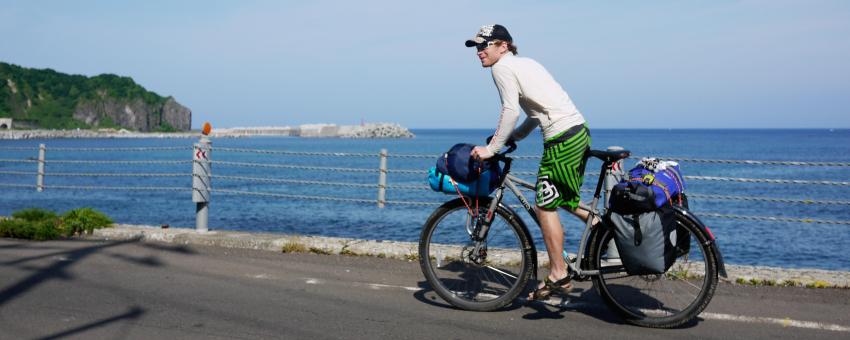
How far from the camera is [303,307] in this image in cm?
528

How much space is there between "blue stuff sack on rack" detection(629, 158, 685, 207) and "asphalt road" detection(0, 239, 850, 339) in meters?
0.79

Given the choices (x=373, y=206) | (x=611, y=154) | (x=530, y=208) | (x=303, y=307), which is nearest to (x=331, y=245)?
(x=303, y=307)

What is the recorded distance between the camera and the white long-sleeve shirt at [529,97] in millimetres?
4793

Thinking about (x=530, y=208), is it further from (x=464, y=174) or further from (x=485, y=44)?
(x=485, y=44)

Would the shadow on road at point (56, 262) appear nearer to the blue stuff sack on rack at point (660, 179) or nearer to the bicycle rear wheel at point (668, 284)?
the bicycle rear wheel at point (668, 284)

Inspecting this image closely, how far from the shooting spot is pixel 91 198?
3616 cm

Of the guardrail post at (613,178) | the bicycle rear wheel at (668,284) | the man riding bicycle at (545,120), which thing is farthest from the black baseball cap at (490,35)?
the bicycle rear wheel at (668,284)

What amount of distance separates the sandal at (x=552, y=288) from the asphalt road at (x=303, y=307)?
15cm

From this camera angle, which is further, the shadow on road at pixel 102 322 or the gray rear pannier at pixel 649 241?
the gray rear pannier at pixel 649 241

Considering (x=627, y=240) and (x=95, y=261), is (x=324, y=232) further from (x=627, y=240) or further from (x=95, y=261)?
(x=627, y=240)

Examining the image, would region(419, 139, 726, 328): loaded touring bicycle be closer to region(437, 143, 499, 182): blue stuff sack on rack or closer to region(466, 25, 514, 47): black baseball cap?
region(437, 143, 499, 182): blue stuff sack on rack

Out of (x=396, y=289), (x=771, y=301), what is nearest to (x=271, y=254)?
(x=396, y=289)

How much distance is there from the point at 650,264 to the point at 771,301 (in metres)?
1.51

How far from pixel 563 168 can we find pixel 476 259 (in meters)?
0.87
